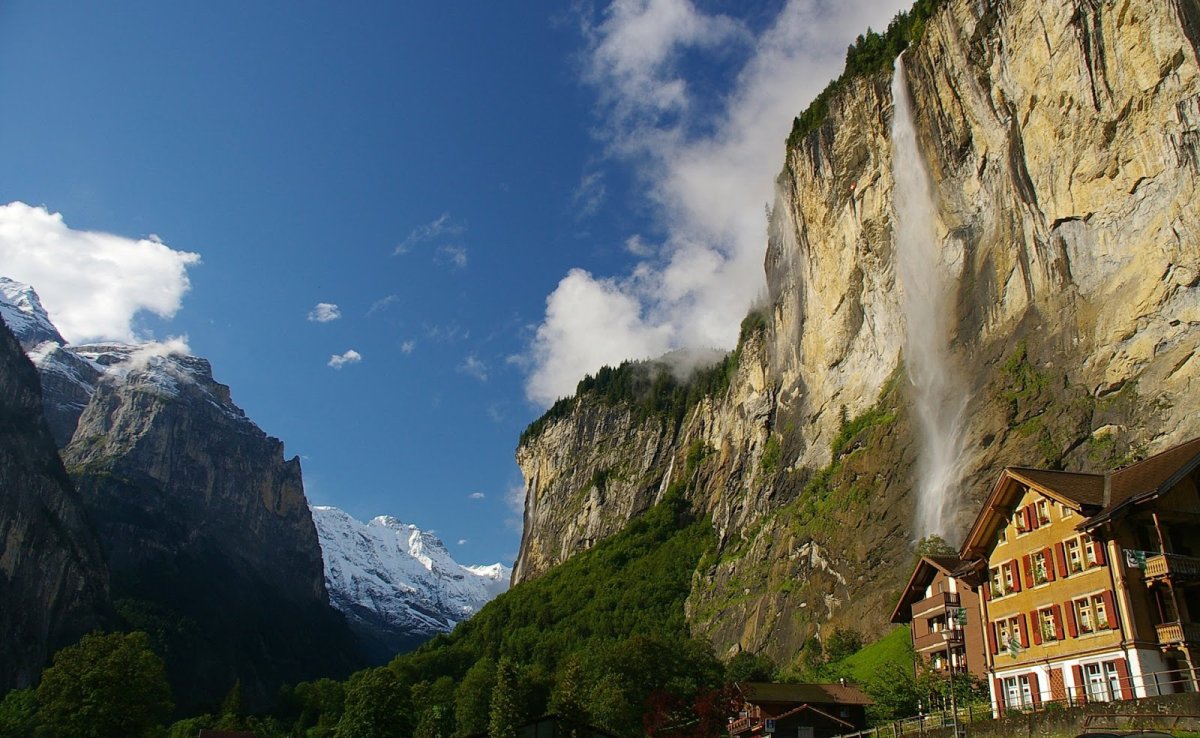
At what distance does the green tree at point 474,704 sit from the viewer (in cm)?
10488

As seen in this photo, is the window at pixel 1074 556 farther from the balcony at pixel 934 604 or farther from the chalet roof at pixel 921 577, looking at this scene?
the balcony at pixel 934 604

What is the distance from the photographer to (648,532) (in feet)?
586

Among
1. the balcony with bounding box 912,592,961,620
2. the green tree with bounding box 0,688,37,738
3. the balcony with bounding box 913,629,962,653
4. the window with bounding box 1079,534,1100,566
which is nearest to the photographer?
the window with bounding box 1079,534,1100,566

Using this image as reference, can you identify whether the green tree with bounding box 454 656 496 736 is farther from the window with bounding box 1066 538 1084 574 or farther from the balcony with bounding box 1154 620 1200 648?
the balcony with bounding box 1154 620 1200 648

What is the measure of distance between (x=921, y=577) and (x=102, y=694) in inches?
3009

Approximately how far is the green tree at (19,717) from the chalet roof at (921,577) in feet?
302

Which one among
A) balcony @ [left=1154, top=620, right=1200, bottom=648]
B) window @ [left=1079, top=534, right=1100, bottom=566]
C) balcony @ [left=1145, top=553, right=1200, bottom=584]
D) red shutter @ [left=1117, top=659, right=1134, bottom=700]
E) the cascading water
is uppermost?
the cascading water

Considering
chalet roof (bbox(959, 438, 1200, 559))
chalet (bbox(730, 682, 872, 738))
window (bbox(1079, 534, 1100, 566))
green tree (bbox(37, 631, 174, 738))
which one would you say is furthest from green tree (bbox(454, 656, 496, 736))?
window (bbox(1079, 534, 1100, 566))

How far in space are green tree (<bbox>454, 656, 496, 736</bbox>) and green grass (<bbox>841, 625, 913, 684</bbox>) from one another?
139 feet

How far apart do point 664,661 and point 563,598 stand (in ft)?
318

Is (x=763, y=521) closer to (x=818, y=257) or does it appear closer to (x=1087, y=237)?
(x=818, y=257)

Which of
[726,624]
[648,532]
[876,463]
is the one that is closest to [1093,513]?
[876,463]

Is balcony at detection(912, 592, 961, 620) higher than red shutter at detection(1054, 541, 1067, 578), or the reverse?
balcony at detection(912, 592, 961, 620)

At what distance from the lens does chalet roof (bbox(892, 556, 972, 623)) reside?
2458 inches
